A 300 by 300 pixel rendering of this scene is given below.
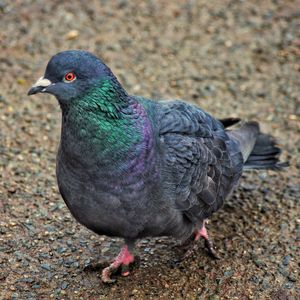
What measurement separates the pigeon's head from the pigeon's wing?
2.69 feet

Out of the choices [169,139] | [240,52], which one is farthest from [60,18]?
[169,139]

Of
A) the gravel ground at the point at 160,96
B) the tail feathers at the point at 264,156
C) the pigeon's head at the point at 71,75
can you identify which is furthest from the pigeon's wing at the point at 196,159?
the pigeon's head at the point at 71,75

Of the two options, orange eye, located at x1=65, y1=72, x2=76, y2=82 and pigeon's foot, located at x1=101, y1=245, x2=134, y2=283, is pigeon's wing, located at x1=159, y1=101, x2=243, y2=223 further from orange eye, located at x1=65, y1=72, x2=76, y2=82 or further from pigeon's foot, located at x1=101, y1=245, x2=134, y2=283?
orange eye, located at x1=65, y1=72, x2=76, y2=82

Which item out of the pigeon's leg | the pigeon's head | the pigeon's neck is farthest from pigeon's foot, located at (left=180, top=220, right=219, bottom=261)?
the pigeon's head

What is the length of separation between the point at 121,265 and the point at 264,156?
188 cm

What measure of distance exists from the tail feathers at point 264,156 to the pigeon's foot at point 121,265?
154cm

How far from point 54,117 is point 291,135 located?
283cm

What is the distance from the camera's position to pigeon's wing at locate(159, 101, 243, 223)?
5.20 meters

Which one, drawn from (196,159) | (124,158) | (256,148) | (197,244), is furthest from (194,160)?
(256,148)

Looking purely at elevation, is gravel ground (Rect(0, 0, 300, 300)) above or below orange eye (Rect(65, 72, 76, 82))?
below

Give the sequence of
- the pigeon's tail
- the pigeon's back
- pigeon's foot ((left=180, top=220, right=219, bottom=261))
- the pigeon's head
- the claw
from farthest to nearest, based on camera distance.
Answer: the pigeon's tail, pigeon's foot ((left=180, top=220, right=219, bottom=261)), the claw, the pigeon's back, the pigeon's head

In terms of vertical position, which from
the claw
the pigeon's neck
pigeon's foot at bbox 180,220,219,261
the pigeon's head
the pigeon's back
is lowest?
pigeon's foot at bbox 180,220,219,261

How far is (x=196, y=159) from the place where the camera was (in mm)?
5367

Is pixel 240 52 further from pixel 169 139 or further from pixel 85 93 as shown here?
pixel 85 93
